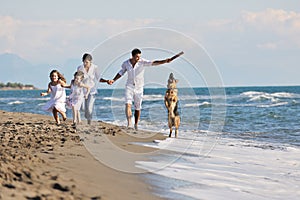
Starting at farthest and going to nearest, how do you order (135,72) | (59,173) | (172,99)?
1. (135,72)
2. (172,99)
3. (59,173)

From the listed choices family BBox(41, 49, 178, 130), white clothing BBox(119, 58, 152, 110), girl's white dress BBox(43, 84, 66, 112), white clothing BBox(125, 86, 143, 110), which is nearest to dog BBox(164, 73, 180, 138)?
family BBox(41, 49, 178, 130)

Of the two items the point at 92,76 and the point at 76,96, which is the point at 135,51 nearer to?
the point at 92,76

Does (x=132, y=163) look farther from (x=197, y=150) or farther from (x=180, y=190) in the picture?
(x=197, y=150)

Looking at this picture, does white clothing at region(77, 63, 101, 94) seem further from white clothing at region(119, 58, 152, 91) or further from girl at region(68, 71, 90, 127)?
white clothing at region(119, 58, 152, 91)

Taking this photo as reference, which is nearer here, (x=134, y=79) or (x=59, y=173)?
(x=59, y=173)

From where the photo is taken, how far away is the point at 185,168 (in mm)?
7238

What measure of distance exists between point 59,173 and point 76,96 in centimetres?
644

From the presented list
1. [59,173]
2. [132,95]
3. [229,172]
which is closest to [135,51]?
[132,95]

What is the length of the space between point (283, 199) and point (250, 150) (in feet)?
13.7

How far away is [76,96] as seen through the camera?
11922mm

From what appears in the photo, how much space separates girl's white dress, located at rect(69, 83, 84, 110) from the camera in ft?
38.8

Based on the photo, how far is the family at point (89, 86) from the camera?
11000 mm

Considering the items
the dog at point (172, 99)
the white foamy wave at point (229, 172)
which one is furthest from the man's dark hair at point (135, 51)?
the white foamy wave at point (229, 172)

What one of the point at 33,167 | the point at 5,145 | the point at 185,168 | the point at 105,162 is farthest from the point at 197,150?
the point at 33,167
